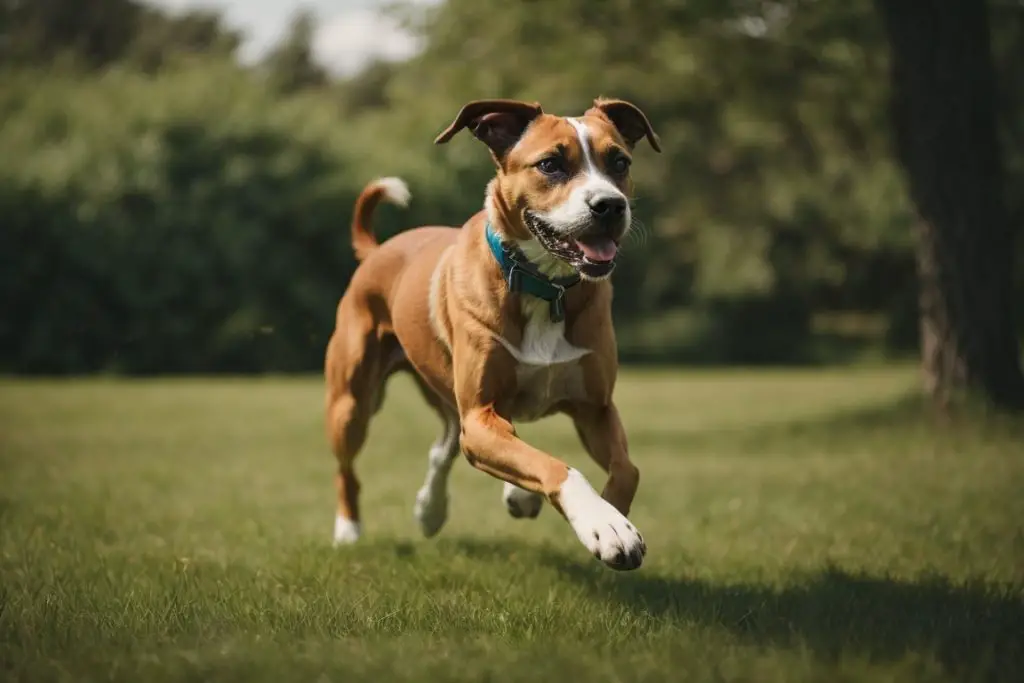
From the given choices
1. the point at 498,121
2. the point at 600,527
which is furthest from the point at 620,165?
the point at 600,527

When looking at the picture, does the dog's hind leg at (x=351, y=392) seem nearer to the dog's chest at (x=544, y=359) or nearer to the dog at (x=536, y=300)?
the dog at (x=536, y=300)

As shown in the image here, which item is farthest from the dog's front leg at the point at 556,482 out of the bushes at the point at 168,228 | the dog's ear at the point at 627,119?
the bushes at the point at 168,228

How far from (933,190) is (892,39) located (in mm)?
1506

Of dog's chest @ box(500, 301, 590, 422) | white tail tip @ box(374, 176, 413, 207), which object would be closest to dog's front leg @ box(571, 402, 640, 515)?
dog's chest @ box(500, 301, 590, 422)

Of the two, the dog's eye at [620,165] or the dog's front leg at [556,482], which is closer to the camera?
the dog's front leg at [556,482]

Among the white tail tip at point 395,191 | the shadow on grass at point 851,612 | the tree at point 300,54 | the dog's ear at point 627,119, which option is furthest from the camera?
the tree at point 300,54

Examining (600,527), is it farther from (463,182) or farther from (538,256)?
(463,182)

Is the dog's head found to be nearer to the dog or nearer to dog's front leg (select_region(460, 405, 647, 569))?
the dog

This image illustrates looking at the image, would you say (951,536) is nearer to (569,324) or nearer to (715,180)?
(569,324)

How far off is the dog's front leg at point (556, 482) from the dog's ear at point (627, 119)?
140cm

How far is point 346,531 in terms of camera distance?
20.4ft

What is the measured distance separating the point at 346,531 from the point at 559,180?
8.49 feet

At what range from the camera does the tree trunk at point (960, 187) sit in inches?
430

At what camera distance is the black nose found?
4363mm
